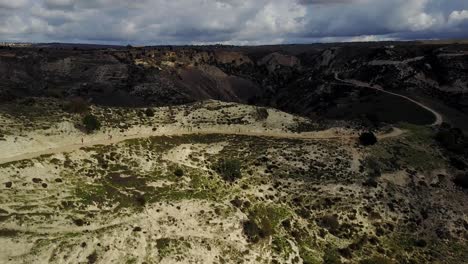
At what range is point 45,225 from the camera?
137 ft

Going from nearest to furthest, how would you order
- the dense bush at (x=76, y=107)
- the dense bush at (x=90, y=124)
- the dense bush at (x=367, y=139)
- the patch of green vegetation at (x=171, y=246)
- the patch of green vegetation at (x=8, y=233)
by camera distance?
the patch of green vegetation at (x=8, y=233)
the patch of green vegetation at (x=171, y=246)
the dense bush at (x=90, y=124)
the dense bush at (x=76, y=107)
the dense bush at (x=367, y=139)

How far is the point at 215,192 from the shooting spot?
181 ft

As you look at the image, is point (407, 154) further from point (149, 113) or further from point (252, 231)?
point (149, 113)

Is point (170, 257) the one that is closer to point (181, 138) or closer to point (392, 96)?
point (181, 138)

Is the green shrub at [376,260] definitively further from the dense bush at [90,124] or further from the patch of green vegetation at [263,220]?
the dense bush at [90,124]

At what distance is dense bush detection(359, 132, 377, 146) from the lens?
73562mm

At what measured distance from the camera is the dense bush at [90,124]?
6153cm

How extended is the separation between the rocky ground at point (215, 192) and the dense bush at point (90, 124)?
1.14m

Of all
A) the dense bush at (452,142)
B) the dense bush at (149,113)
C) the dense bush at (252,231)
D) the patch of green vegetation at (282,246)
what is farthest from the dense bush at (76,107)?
the dense bush at (452,142)

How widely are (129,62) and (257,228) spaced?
14026 centimetres

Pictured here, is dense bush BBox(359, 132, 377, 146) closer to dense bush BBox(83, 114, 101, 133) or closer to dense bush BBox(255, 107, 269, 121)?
dense bush BBox(255, 107, 269, 121)

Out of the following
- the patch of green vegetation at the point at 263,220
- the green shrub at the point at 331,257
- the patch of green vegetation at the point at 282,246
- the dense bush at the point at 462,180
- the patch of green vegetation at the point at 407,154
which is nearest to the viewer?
the patch of green vegetation at the point at 282,246

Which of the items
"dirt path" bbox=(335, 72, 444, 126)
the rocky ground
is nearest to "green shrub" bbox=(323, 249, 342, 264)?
the rocky ground

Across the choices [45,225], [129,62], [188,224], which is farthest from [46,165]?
[129,62]
